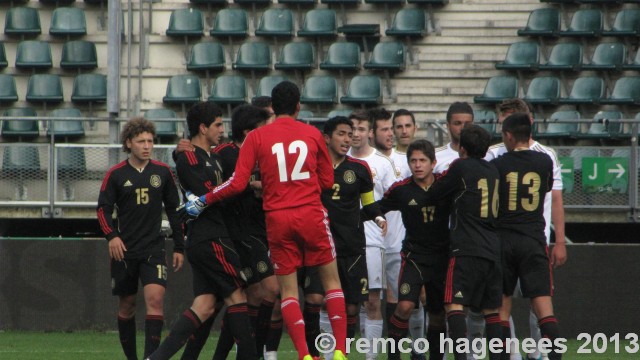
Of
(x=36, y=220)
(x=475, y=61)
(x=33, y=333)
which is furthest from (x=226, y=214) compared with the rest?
(x=475, y=61)

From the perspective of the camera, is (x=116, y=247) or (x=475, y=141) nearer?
(x=475, y=141)

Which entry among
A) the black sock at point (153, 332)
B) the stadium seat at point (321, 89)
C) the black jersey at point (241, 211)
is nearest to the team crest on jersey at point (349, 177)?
the black jersey at point (241, 211)

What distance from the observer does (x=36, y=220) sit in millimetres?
16344

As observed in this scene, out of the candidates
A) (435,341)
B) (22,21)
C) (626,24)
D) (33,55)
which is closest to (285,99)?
(435,341)

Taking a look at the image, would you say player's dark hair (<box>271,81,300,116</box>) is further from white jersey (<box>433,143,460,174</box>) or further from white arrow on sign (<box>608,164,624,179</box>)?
white arrow on sign (<box>608,164,624,179</box>)

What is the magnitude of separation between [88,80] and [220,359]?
421 inches

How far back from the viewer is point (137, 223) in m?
9.37

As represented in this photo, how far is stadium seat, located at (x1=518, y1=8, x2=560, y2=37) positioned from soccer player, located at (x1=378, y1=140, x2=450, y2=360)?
976 cm

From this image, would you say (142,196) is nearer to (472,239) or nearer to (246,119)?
(246,119)

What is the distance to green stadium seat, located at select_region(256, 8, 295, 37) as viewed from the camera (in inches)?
750

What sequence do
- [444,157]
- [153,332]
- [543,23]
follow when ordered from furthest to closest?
1. [543,23]
2. [444,157]
3. [153,332]

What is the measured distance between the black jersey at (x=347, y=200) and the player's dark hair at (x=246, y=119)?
2.34 ft

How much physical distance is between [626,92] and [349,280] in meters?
9.38

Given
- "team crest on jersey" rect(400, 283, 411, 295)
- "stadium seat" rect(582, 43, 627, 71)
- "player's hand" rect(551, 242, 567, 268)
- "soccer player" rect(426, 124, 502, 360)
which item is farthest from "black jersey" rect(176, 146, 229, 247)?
"stadium seat" rect(582, 43, 627, 71)
